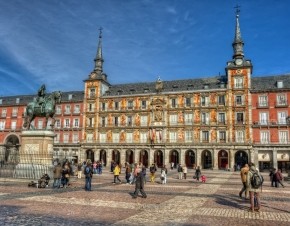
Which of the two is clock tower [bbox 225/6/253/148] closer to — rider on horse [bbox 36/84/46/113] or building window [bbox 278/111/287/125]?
building window [bbox 278/111/287/125]

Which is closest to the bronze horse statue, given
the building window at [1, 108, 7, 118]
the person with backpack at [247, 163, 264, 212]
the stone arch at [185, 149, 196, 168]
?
the person with backpack at [247, 163, 264, 212]

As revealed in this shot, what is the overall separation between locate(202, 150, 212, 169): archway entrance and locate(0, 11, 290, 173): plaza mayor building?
183 millimetres

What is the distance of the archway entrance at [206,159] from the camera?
173ft

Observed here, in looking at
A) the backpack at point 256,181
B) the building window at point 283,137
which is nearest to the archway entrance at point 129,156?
the building window at point 283,137

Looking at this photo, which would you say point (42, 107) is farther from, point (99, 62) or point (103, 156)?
point (99, 62)

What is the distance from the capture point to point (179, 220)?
8.85 metres

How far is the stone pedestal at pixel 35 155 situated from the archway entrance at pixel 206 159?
3644 centimetres

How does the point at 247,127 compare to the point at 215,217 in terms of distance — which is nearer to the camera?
the point at 215,217

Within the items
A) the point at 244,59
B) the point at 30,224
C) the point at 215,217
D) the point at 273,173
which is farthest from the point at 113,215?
the point at 244,59

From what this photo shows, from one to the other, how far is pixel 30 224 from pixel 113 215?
8.59 ft

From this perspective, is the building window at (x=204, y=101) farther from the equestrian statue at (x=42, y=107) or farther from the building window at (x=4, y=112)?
the building window at (x=4, y=112)

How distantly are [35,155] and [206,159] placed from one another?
39361 millimetres

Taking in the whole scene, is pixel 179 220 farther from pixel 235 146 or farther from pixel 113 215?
pixel 235 146

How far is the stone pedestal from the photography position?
20.3 meters
